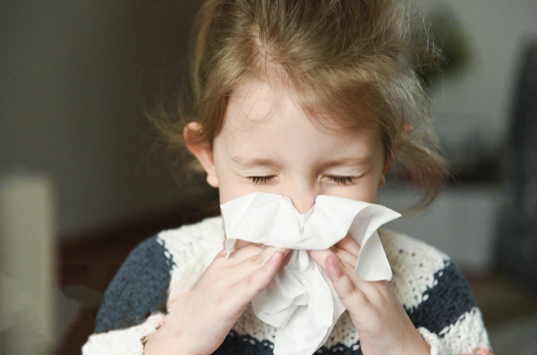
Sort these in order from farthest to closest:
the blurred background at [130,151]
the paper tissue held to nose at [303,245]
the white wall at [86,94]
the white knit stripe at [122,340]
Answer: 1. the white wall at [86,94]
2. the blurred background at [130,151]
3. the white knit stripe at [122,340]
4. the paper tissue held to nose at [303,245]

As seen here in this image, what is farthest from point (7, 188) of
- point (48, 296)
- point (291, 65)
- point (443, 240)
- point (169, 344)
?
point (443, 240)

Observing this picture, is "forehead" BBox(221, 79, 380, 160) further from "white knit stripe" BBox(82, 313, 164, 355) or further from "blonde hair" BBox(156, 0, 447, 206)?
"white knit stripe" BBox(82, 313, 164, 355)

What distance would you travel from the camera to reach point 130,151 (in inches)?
122

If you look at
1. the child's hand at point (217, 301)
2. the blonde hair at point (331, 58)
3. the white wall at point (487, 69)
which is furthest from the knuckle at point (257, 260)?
the white wall at point (487, 69)

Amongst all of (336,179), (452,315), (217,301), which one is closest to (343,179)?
(336,179)

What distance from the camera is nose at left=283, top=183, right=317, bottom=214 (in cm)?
64

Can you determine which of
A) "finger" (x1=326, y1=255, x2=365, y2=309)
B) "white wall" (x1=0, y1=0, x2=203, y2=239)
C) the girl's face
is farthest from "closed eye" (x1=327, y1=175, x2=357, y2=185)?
"white wall" (x1=0, y1=0, x2=203, y2=239)

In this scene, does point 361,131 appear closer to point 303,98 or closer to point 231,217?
point 303,98

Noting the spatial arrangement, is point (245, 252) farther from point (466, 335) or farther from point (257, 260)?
point (466, 335)

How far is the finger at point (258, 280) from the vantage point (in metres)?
0.63

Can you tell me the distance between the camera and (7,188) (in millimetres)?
1879

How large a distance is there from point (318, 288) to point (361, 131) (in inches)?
8.8

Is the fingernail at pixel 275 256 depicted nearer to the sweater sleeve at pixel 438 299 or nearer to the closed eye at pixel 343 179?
the closed eye at pixel 343 179

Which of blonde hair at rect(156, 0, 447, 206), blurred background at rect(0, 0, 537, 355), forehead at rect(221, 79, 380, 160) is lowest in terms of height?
blurred background at rect(0, 0, 537, 355)
